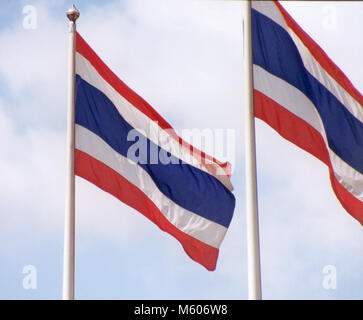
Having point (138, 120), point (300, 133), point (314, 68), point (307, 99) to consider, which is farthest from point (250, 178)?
point (138, 120)

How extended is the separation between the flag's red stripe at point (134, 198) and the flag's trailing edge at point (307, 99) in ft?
9.53

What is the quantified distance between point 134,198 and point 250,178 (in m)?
2.71

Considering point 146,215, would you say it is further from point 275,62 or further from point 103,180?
point 275,62

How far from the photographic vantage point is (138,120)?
21641 mm

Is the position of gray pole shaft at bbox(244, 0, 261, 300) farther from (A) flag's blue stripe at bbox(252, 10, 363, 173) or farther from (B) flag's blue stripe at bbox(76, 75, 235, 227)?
(B) flag's blue stripe at bbox(76, 75, 235, 227)

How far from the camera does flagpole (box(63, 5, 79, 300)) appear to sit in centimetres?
2009

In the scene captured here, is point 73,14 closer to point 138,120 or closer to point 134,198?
point 138,120

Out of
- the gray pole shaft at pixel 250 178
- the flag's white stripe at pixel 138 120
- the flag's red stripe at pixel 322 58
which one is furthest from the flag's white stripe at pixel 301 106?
the flag's white stripe at pixel 138 120

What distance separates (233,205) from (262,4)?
4.19 meters

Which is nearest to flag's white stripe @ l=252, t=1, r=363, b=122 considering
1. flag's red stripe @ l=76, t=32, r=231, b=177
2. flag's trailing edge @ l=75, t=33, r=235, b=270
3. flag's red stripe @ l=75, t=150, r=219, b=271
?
flag's trailing edge @ l=75, t=33, r=235, b=270

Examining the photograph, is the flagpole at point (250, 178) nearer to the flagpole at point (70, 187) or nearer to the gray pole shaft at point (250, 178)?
the gray pole shaft at point (250, 178)

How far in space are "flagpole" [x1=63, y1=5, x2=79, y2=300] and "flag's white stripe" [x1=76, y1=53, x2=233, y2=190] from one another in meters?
0.29
